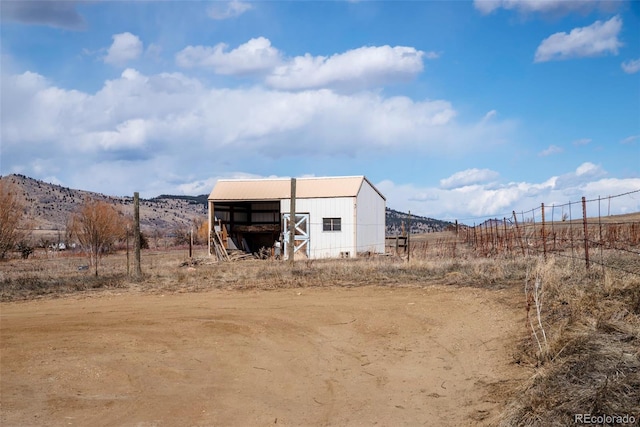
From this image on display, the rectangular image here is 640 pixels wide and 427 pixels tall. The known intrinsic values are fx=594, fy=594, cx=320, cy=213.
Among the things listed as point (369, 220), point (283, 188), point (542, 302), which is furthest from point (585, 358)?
point (283, 188)

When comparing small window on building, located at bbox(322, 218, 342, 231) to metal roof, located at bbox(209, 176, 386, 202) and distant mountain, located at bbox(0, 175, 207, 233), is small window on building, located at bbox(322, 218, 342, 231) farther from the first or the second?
distant mountain, located at bbox(0, 175, 207, 233)

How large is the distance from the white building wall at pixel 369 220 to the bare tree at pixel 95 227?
1404cm

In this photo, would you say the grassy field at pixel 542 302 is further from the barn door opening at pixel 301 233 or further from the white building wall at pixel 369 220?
the white building wall at pixel 369 220

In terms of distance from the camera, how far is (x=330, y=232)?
3344cm

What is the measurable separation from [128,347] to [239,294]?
18.2 feet

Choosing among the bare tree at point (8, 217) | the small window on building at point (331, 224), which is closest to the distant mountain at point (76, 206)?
the bare tree at point (8, 217)

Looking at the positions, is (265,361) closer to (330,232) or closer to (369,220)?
(330,232)

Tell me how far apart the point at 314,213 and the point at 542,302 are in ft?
74.0

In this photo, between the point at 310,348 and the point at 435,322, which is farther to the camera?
Answer: the point at 435,322

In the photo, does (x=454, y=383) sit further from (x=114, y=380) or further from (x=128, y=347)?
(x=128, y=347)

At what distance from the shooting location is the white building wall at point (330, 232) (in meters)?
A: 33.0

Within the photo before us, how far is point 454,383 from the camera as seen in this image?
29.3 feet

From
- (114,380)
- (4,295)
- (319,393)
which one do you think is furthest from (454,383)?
(4,295)

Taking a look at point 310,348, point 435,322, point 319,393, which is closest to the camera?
point 319,393
